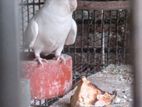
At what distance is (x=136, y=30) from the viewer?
218 millimetres

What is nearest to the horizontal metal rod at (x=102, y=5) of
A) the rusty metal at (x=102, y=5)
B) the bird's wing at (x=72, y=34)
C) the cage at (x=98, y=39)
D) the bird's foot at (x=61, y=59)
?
the rusty metal at (x=102, y=5)

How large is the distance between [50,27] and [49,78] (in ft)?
0.66

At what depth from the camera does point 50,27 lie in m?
1.44

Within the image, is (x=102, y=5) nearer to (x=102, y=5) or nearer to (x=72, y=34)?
(x=102, y=5)

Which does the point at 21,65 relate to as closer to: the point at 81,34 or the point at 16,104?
the point at 16,104

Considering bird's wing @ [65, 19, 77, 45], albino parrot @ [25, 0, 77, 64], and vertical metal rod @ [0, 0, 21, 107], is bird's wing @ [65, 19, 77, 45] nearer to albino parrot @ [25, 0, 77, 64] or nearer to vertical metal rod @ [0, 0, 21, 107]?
albino parrot @ [25, 0, 77, 64]

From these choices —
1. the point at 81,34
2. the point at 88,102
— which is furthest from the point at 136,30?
the point at 81,34

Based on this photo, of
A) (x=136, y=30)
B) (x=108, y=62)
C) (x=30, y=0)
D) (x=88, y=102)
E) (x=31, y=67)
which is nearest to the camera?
(x=136, y=30)

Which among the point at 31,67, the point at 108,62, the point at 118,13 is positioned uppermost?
the point at 118,13

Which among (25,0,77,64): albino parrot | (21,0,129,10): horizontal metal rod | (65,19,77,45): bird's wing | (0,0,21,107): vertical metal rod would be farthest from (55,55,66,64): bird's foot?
(0,0,21,107): vertical metal rod

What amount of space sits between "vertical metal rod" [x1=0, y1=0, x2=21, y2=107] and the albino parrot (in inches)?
46.3

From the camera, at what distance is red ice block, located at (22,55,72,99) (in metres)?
1.39

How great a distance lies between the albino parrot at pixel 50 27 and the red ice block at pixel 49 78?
0.04m

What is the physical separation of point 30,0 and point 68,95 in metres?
0.93
